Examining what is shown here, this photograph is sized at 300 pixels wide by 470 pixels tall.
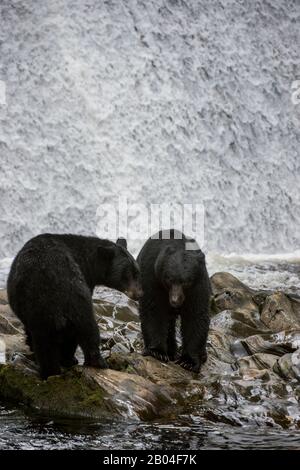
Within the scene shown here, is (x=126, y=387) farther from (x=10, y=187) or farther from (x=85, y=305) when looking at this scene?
(x=10, y=187)

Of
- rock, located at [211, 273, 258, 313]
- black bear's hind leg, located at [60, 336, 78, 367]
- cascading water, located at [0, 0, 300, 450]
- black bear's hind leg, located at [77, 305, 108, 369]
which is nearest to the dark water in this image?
black bear's hind leg, located at [77, 305, 108, 369]

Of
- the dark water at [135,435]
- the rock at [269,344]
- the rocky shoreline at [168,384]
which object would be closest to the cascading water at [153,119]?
the rock at [269,344]

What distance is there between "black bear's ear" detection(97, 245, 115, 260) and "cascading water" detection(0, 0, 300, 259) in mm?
10124

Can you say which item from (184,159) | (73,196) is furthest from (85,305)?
(184,159)

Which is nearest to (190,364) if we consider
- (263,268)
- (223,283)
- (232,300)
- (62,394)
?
(62,394)

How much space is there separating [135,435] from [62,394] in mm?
907

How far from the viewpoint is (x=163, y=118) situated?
20.3 m

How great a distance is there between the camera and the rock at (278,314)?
37.3 ft

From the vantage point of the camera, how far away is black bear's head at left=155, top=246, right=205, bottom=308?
787cm

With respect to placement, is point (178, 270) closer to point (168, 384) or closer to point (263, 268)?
point (168, 384)

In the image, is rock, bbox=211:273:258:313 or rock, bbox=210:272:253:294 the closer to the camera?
rock, bbox=211:273:258:313

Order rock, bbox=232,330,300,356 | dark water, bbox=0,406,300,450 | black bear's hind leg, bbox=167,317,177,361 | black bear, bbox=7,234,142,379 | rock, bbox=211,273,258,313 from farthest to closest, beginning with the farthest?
1. rock, bbox=211,273,258,313
2. rock, bbox=232,330,300,356
3. black bear's hind leg, bbox=167,317,177,361
4. black bear, bbox=7,234,142,379
5. dark water, bbox=0,406,300,450

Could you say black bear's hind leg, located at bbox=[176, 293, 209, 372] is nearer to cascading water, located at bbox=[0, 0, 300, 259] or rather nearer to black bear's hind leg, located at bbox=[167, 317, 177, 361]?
black bear's hind leg, located at bbox=[167, 317, 177, 361]

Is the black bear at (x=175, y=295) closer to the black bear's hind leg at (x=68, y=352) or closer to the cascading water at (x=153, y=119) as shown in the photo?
the black bear's hind leg at (x=68, y=352)
